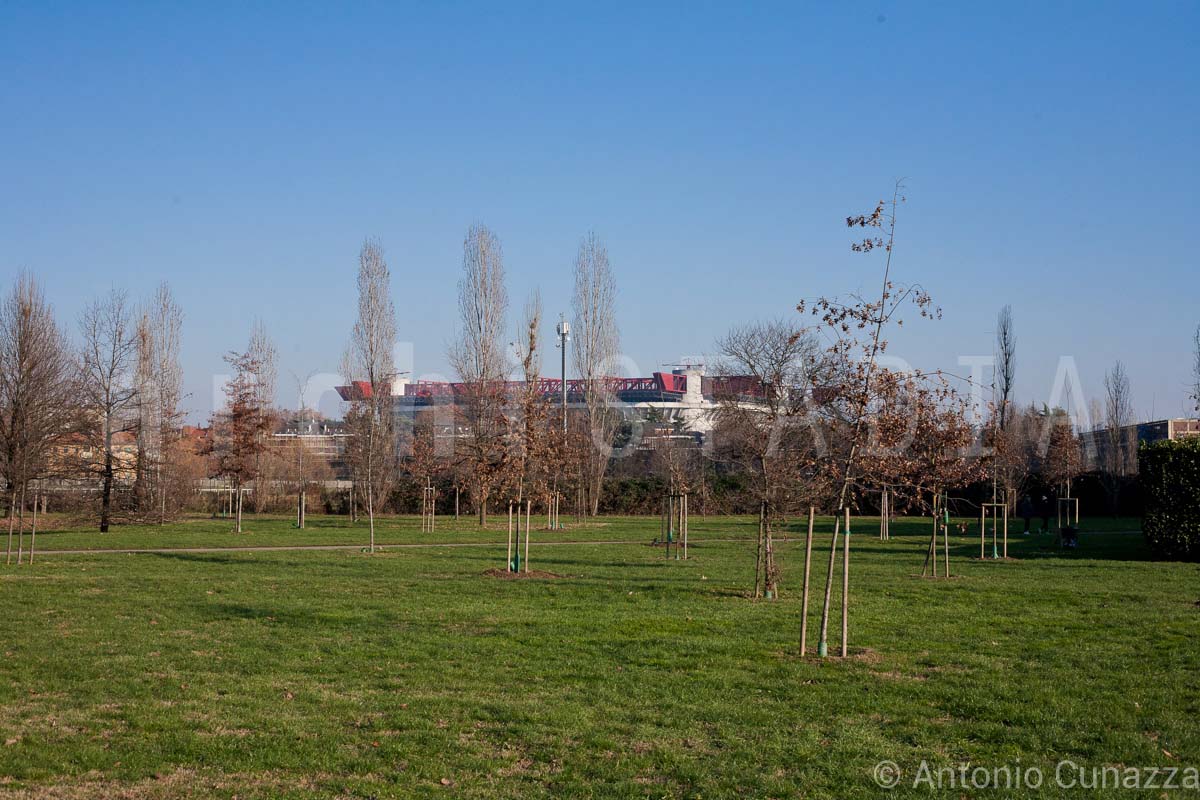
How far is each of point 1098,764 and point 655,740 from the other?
2.87m

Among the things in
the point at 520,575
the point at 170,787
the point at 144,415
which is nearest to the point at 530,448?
the point at 520,575

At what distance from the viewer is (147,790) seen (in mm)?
5840

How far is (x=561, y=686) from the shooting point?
8.58 meters

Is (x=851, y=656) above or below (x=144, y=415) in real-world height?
below

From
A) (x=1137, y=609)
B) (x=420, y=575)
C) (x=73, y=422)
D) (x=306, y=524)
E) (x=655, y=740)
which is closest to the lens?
(x=655, y=740)

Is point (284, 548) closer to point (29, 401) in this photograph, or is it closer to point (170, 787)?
point (29, 401)

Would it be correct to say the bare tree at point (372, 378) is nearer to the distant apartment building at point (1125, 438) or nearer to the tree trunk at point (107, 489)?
the tree trunk at point (107, 489)

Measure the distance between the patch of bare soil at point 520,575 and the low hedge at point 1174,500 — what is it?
49.6 feet

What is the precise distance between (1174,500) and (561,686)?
20.3m

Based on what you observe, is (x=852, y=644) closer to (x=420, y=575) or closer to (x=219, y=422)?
(x=420, y=575)

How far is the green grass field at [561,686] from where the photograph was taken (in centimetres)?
623

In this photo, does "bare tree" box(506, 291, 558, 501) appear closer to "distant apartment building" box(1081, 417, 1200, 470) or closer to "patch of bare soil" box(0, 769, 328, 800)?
"patch of bare soil" box(0, 769, 328, 800)

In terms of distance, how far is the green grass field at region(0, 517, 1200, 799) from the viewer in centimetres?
623

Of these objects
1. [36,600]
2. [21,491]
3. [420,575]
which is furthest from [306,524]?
[36,600]
